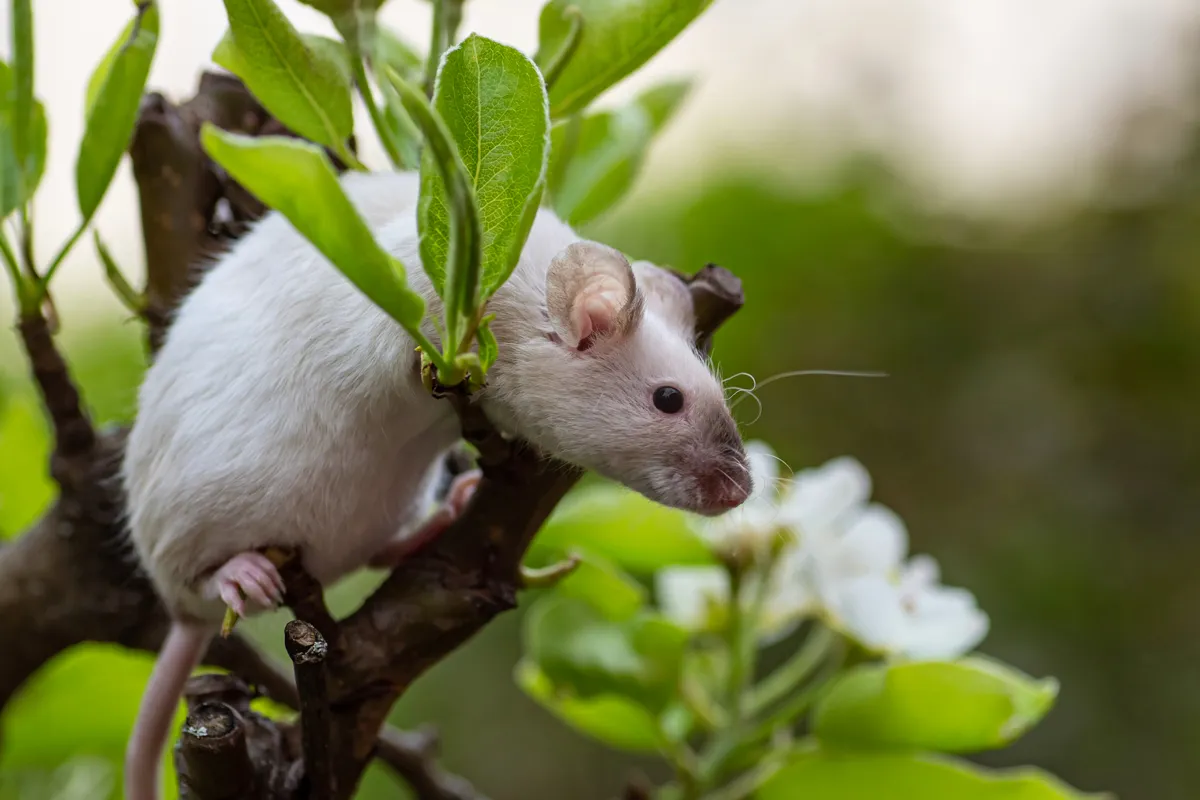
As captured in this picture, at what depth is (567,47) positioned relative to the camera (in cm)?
51

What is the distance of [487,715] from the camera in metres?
1.91

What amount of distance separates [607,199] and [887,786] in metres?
0.39

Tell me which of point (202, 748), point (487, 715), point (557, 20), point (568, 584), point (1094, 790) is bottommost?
point (487, 715)

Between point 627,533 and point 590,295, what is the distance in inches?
11.9

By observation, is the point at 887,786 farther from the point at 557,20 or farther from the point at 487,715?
the point at 487,715

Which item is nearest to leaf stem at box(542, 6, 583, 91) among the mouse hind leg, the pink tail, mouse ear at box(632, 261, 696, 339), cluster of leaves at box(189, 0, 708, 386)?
cluster of leaves at box(189, 0, 708, 386)

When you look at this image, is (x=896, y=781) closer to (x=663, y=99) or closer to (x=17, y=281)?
(x=663, y=99)

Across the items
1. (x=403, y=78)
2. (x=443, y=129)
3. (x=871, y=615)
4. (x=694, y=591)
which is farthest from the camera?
(x=694, y=591)

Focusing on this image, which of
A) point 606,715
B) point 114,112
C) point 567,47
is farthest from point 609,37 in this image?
point 606,715

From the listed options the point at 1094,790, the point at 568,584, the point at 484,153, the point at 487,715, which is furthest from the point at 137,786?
the point at 1094,790

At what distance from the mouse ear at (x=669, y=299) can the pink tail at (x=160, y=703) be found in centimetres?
29

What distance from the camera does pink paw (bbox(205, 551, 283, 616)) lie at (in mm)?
505

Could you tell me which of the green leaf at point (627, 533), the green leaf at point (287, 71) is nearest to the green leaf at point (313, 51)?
the green leaf at point (287, 71)

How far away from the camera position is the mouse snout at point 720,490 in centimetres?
53
